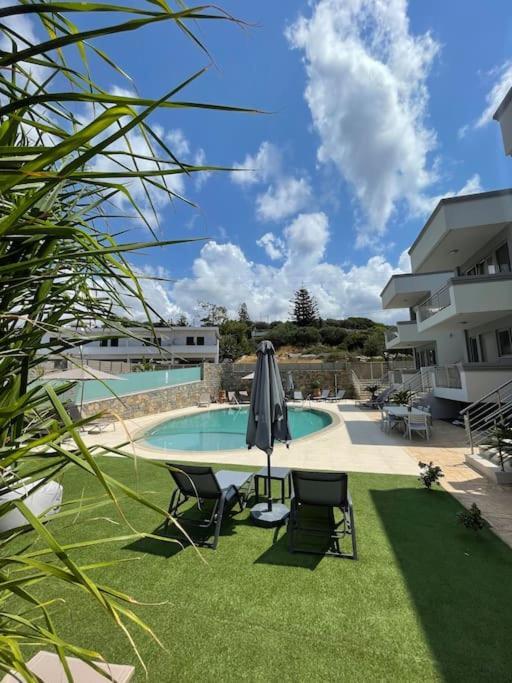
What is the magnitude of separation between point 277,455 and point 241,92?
8475 millimetres

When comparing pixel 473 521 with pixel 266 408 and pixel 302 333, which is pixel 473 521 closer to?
pixel 266 408

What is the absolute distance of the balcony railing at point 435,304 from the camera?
12.6 meters

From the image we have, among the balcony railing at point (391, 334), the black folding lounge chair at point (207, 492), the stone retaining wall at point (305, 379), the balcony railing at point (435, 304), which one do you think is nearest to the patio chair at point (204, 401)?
the stone retaining wall at point (305, 379)

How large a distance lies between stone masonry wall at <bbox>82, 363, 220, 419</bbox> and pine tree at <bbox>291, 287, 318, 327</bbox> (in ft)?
175

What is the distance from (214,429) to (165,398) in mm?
4693

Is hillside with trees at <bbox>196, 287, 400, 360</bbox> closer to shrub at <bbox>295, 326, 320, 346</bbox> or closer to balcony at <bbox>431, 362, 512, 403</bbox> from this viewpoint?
shrub at <bbox>295, 326, 320, 346</bbox>

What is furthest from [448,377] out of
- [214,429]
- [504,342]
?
[214,429]

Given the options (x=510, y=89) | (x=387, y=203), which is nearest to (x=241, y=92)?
(x=510, y=89)

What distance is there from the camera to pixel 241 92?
1.56 metres

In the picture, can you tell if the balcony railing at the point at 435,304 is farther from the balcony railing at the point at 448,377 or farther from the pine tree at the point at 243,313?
the pine tree at the point at 243,313

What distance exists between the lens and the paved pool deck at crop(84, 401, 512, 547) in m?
5.70

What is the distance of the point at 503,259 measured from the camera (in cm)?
1198

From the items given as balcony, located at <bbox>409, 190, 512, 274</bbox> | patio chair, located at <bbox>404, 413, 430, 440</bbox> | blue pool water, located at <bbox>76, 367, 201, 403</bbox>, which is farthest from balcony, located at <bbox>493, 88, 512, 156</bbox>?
blue pool water, located at <bbox>76, 367, 201, 403</bbox>

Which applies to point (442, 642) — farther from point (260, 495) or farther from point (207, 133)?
point (207, 133)
